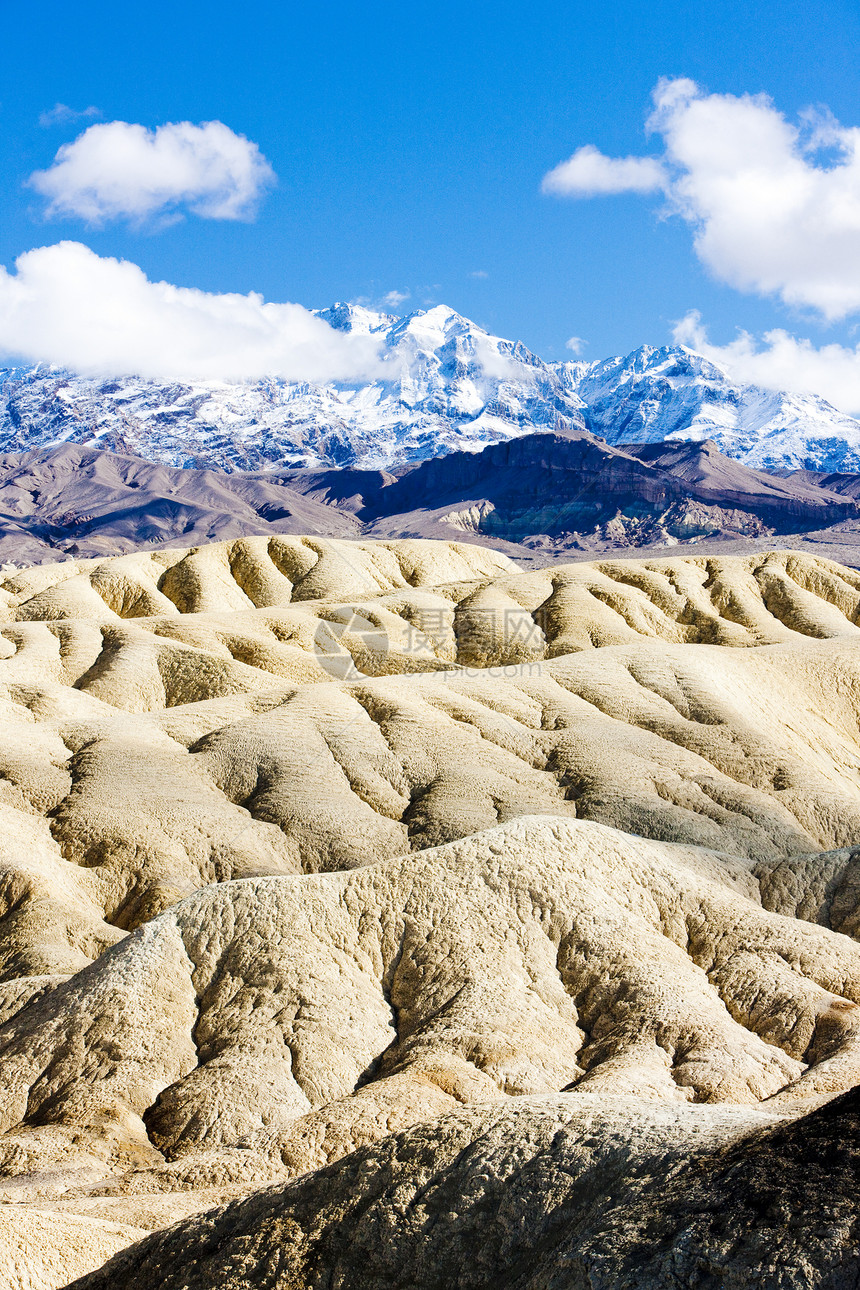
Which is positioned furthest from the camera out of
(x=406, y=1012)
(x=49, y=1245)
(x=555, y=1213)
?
(x=406, y=1012)

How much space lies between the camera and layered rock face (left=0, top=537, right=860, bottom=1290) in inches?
349

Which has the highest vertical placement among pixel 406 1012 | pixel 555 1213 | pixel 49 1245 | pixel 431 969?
pixel 555 1213

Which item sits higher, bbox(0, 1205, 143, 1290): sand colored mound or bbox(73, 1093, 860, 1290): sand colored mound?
bbox(73, 1093, 860, 1290): sand colored mound

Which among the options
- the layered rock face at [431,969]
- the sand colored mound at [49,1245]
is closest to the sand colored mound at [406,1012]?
the layered rock face at [431,969]

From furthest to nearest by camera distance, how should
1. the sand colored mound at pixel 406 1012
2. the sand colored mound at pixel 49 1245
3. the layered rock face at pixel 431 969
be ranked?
the sand colored mound at pixel 406 1012 < the sand colored mound at pixel 49 1245 < the layered rock face at pixel 431 969

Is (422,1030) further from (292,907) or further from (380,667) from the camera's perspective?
(380,667)

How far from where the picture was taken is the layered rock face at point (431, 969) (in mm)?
8859

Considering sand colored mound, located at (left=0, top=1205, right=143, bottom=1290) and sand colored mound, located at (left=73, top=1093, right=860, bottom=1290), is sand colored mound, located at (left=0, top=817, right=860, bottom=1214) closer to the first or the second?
sand colored mound, located at (left=0, top=1205, right=143, bottom=1290)

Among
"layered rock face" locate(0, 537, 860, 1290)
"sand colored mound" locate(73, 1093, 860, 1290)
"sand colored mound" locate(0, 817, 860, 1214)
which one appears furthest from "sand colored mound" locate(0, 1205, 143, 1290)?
"sand colored mound" locate(0, 817, 860, 1214)

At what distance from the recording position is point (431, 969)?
62.4 feet

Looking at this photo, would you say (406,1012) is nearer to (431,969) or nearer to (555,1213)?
(431,969)

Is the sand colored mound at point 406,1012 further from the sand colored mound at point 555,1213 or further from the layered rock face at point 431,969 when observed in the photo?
the sand colored mound at point 555,1213

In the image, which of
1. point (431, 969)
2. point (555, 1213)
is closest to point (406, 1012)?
point (431, 969)

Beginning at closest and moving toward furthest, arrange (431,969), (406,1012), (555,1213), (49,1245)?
(555,1213) → (49,1245) → (406,1012) → (431,969)
